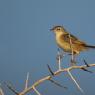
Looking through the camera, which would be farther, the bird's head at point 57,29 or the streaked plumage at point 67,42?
the bird's head at point 57,29

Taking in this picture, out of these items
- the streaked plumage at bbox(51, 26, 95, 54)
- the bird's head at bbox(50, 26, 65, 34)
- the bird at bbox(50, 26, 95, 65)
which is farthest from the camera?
the bird's head at bbox(50, 26, 65, 34)

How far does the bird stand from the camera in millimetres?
10492

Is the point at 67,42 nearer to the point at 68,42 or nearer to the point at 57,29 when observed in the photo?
the point at 68,42

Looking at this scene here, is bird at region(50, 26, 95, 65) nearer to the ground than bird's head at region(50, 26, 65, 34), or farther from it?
nearer to the ground

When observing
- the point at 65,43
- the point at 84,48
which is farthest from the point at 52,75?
the point at 65,43

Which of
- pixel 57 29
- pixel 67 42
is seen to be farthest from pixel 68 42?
pixel 57 29

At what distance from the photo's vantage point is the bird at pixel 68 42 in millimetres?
10492

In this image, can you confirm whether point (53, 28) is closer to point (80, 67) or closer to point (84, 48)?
point (84, 48)

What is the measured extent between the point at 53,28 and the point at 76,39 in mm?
2323

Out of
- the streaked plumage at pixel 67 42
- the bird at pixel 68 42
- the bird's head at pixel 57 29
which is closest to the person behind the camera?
the bird at pixel 68 42

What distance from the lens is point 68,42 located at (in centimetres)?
1149

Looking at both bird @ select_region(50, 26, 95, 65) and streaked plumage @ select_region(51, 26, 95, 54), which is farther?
streaked plumage @ select_region(51, 26, 95, 54)

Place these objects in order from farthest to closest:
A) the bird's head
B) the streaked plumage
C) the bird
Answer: the bird's head
the streaked plumage
the bird

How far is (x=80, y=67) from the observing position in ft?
12.1
